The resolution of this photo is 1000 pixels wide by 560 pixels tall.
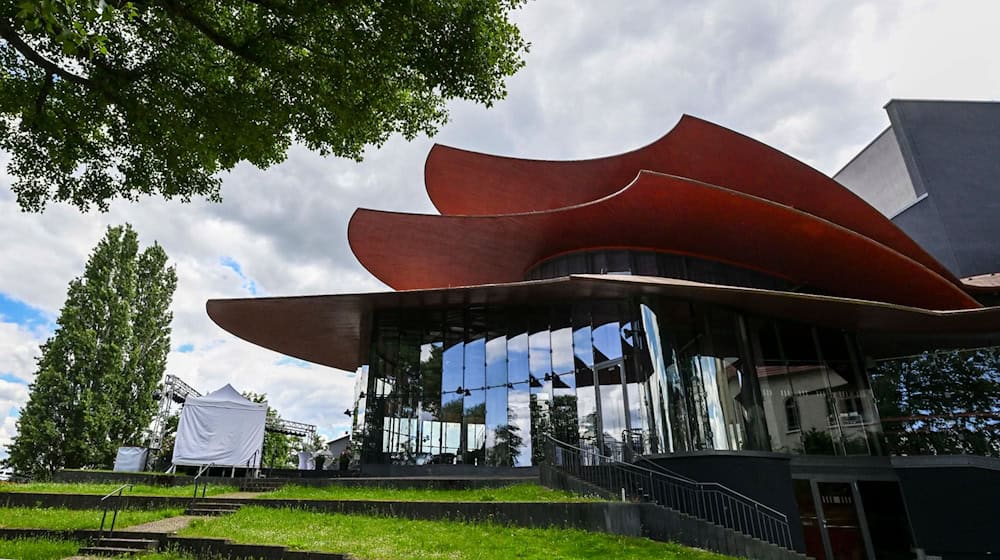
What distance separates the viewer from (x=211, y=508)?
11320 millimetres

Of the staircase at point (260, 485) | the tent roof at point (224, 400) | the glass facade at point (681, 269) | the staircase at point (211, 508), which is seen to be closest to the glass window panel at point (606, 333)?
the glass facade at point (681, 269)

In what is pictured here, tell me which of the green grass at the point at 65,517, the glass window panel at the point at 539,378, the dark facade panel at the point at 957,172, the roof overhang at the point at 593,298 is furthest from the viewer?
the dark facade panel at the point at 957,172

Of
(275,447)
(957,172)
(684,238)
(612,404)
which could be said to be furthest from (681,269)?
(275,447)

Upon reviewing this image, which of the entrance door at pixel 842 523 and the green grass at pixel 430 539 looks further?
the entrance door at pixel 842 523

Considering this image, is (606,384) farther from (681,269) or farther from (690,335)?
(681,269)

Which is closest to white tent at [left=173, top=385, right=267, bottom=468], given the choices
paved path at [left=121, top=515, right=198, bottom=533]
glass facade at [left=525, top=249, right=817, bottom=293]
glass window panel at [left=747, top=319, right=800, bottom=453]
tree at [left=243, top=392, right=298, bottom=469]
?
paved path at [left=121, top=515, right=198, bottom=533]

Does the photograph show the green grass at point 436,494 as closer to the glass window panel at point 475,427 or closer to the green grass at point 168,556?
the green grass at point 168,556

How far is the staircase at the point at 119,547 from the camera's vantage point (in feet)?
26.3

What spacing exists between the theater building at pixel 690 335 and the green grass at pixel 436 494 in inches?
120

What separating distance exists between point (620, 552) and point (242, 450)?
54.2ft

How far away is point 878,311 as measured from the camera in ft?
42.8

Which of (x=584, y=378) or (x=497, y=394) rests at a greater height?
(x=584, y=378)

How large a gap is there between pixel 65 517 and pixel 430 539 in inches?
295

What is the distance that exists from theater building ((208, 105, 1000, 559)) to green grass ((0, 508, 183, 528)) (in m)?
6.53
